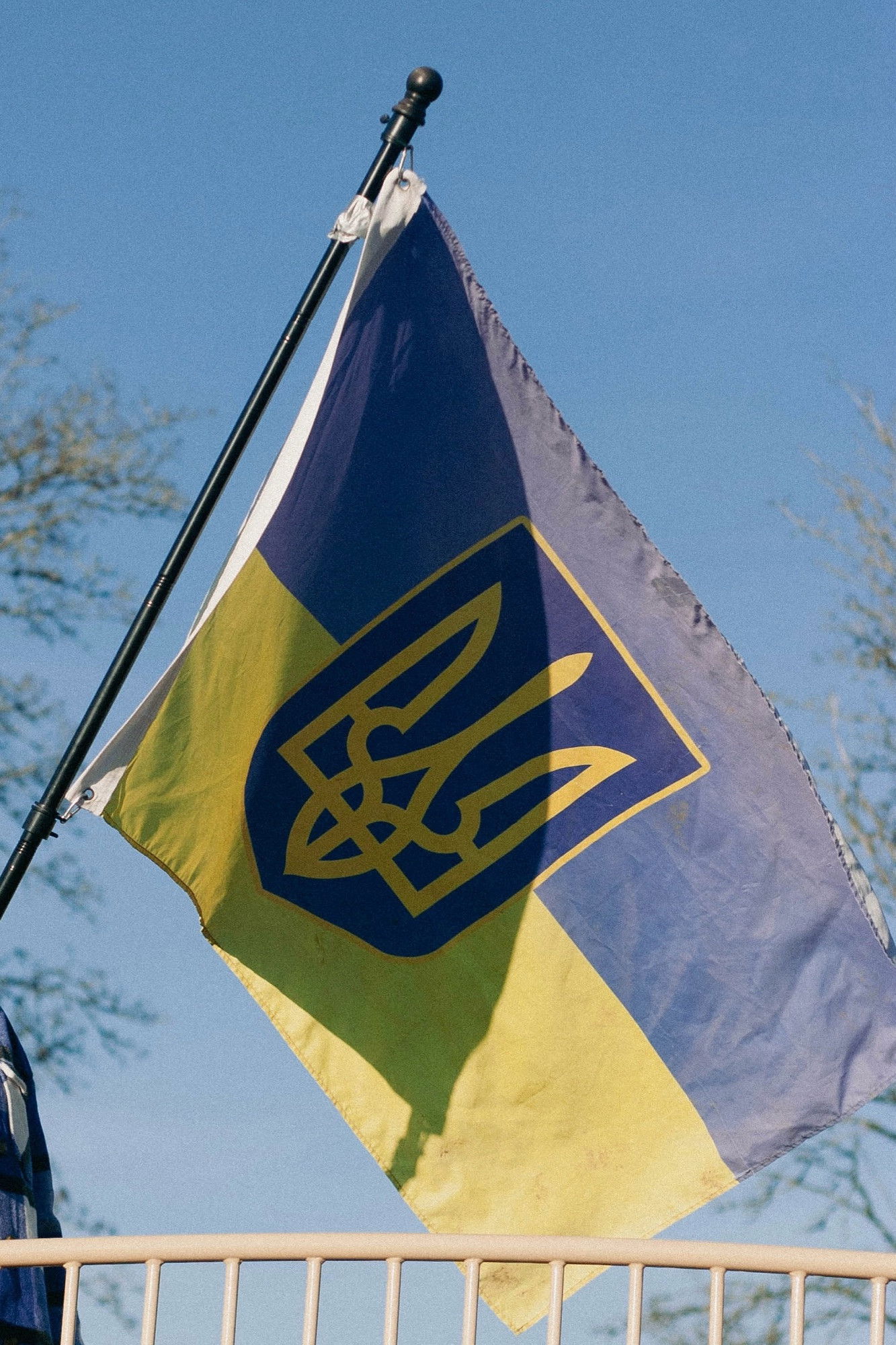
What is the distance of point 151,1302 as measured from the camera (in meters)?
3.50

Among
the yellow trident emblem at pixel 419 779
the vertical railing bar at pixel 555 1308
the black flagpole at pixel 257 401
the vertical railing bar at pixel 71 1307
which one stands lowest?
the vertical railing bar at pixel 555 1308

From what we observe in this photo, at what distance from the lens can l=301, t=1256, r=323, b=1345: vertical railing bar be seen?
3.36 meters

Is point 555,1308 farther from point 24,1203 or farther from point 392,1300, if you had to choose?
point 24,1203

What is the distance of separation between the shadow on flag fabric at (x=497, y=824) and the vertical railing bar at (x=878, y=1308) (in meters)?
1.61

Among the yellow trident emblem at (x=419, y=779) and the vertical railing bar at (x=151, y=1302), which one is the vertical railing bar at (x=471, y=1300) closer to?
the vertical railing bar at (x=151, y=1302)

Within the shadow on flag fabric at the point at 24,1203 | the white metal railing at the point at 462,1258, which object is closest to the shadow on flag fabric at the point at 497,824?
the shadow on flag fabric at the point at 24,1203

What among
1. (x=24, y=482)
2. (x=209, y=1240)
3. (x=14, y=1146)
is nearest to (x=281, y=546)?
(x=14, y=1146)

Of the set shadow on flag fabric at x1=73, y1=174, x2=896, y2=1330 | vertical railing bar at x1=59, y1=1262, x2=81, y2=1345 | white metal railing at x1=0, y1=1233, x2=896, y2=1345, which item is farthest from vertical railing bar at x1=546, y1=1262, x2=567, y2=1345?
shadow on flag fabric at x1=73, y1=174, x2=896, y2=1330

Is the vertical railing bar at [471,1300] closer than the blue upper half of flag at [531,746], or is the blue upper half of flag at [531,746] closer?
the vertical railing bar at [471,1300]

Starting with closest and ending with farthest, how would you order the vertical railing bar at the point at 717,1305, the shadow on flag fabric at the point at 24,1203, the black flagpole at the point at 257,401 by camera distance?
the vertical railing bar at the point at 717,1305 < the shadow on flag fabric at the point at 24,1203 < the black flagpole at the point at 257,401

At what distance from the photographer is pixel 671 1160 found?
499 centimetres

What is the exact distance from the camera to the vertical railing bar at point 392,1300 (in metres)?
3.33

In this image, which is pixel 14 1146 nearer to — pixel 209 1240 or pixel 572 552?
pixel 209 1240

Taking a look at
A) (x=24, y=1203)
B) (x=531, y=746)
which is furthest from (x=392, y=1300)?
(x=531, y=746)
